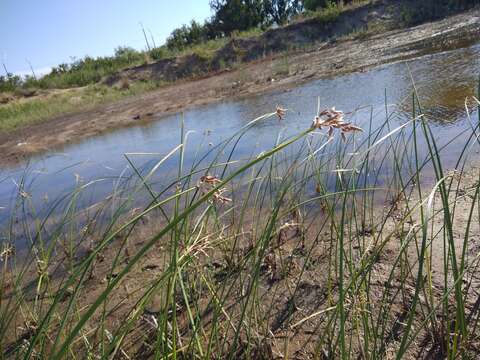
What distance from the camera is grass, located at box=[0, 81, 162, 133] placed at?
595 inches

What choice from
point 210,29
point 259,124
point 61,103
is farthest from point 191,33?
point 259,124

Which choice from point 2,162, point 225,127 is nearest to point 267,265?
point 225,127

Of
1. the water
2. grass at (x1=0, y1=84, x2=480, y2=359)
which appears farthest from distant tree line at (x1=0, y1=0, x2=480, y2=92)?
grass at (x1=0, y1=84, x2=480, y2=359)

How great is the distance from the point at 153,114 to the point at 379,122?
7355mm

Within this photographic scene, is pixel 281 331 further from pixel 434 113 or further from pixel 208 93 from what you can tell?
pixel 208 93

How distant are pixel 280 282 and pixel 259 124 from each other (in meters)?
4.08

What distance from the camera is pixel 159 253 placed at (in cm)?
261

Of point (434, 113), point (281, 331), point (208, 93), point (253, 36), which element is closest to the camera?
point (281, 331)

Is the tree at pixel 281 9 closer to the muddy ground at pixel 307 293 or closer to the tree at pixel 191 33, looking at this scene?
the tree at pixel 191 33

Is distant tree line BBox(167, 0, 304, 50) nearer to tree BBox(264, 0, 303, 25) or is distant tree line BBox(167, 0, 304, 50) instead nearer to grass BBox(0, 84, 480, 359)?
tree BBox(264, 0, 303, 25)

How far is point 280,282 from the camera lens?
1.93 metres

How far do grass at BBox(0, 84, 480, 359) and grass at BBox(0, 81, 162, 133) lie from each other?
13811 mm

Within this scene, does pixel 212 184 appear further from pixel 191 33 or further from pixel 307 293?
pixel 191 33

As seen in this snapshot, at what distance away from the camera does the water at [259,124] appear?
4.34m
